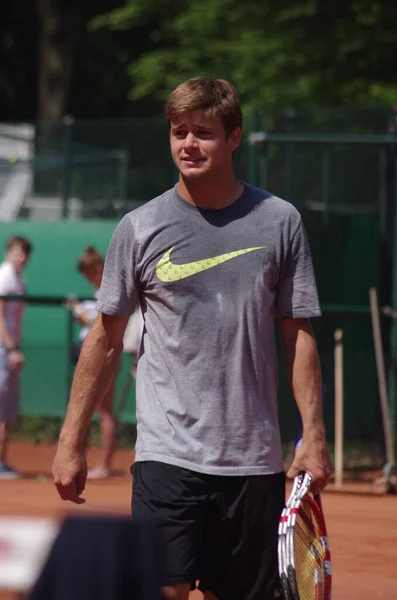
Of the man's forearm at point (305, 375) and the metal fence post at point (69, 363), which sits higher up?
the man's forearm at point (305, 375)

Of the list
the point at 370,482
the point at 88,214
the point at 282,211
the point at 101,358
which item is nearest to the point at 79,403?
the point at 101,358

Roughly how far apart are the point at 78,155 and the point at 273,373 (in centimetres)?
1169

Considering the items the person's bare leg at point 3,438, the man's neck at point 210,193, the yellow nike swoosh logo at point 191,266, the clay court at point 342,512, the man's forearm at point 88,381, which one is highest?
the man's neck at point 210,193

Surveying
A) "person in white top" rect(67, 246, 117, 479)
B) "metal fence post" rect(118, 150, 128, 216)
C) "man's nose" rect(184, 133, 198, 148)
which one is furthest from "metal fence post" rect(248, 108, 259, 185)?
"man's nose" rect(184, 133, 198, 148)

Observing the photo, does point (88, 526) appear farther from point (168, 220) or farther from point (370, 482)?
point (370, 482)

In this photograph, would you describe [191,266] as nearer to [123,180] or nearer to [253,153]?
[253,153]

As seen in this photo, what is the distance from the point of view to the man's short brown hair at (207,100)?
12.8 feet

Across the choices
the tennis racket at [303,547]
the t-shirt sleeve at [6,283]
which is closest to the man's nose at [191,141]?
the tennis racket at [303,547]

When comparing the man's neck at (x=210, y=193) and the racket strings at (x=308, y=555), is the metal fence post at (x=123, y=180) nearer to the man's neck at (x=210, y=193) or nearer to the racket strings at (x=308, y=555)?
the man's neck at (x=210, y=193)

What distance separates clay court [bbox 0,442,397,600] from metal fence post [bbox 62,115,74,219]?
11.5 ft

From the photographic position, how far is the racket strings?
373 cm

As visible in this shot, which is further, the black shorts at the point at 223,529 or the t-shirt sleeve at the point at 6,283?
the t-shirt sleeve at the point at 6,283

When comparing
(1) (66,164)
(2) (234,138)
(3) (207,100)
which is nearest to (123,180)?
(1) (66,164)

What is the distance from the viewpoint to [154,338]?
399 cm
